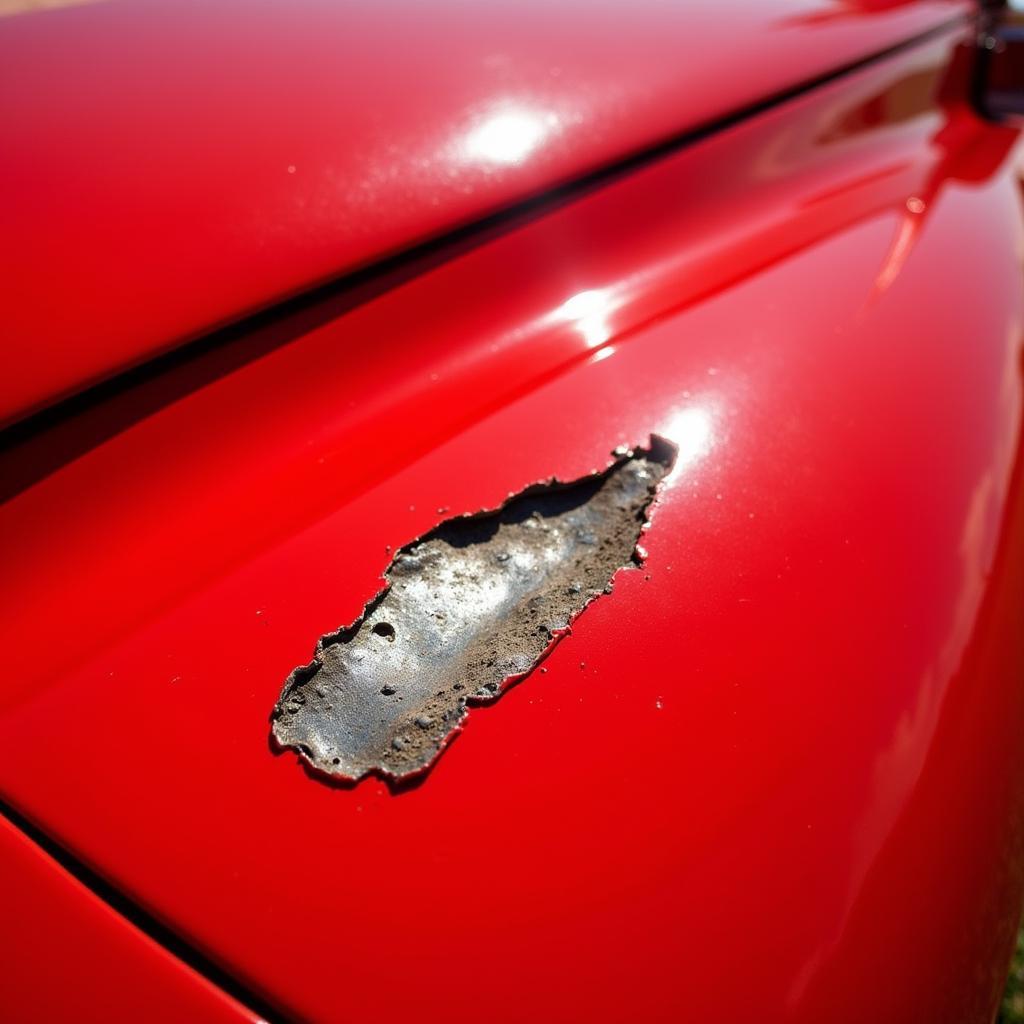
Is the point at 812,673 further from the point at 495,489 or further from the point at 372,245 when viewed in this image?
the point at 372,245

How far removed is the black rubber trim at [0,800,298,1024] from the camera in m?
0.55

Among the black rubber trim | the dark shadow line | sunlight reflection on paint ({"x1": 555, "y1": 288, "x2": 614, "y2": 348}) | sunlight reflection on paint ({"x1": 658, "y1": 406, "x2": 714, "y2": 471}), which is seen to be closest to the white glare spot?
sunlight reflection on paint ({"x1": 658, "y1": 406, "x2": 714, "y2": 471})

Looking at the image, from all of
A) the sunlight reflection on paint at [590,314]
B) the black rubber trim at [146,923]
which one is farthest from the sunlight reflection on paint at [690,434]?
the black rubber trim at [146,923]

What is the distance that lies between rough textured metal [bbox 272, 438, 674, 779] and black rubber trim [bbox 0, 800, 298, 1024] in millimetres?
130

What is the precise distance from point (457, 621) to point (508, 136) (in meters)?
0.56

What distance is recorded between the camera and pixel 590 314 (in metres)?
0.99

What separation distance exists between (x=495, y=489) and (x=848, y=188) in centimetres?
77

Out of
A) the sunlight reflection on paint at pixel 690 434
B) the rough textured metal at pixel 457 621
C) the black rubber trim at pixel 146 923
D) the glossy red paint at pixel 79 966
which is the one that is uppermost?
the sunlight reflection on paint at pixel 690 434

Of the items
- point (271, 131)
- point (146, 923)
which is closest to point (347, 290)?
point (271, 131)

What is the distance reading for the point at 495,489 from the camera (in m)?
0.80

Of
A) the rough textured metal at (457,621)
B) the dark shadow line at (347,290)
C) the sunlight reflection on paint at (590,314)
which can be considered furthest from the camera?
the sunlight reflection on paint at (590,314)

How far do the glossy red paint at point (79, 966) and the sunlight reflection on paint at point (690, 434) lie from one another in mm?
542

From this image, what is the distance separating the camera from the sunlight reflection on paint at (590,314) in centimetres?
96

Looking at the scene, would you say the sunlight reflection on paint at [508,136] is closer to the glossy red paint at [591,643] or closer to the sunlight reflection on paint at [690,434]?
the glossy red paint at [591,643]
